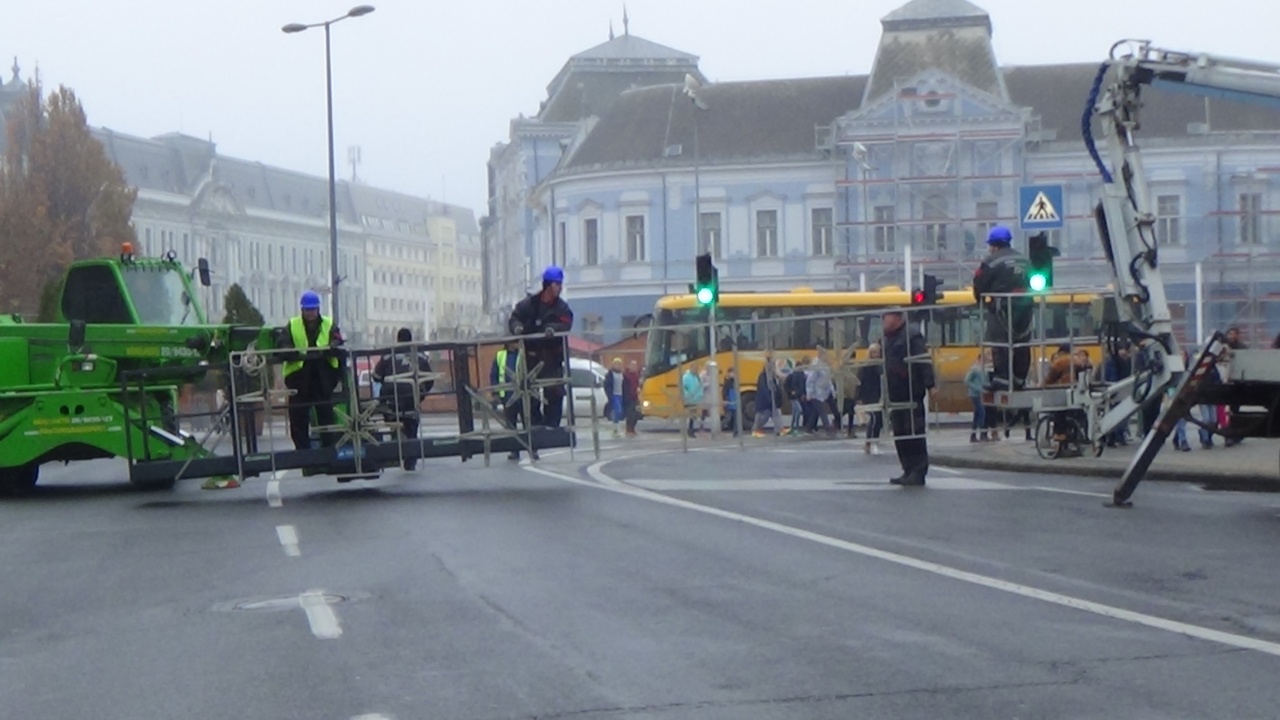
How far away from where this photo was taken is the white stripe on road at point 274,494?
60.6 feet

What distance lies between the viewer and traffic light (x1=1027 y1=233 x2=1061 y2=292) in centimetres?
2111

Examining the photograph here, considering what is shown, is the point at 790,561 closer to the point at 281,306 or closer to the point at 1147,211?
the point at 1147,211

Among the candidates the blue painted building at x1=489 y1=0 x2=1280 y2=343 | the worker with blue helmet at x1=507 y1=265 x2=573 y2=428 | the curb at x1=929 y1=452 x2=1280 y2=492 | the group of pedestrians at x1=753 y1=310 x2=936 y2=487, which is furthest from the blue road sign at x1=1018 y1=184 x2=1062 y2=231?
the blue painted building at x1=489 y1=0 x2=1280 y2=343

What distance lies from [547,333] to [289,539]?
595 centimetres

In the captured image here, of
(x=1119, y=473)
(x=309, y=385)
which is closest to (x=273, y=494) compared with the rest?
(x=309, y=385)

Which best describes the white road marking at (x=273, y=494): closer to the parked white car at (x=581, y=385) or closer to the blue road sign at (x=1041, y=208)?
the parked white car at (x=581, y=385)

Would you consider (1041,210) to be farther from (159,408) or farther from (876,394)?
(159,408)

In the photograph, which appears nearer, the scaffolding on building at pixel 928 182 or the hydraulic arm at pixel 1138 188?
the hydraulic arm at pixel 1138 188

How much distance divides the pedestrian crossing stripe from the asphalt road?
295 inches

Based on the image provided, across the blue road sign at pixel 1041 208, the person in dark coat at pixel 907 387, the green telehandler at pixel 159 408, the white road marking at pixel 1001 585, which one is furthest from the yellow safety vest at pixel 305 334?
the blue road sign at pixel 1041 208

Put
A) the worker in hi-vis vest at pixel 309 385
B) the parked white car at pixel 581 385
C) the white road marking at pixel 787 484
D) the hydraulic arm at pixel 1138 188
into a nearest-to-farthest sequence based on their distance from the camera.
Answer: the hydraulic arm at pixel 1138 188
the white road marking at pixel 787 484
the worker in hi-vis vest at pixel 309 385
the parked white car at pixel 581 385

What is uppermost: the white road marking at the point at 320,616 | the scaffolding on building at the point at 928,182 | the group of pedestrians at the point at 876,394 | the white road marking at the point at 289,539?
the scaffolding on building at the point at 928,182

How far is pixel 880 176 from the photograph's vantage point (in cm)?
7238

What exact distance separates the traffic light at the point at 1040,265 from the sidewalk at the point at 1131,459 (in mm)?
2045
